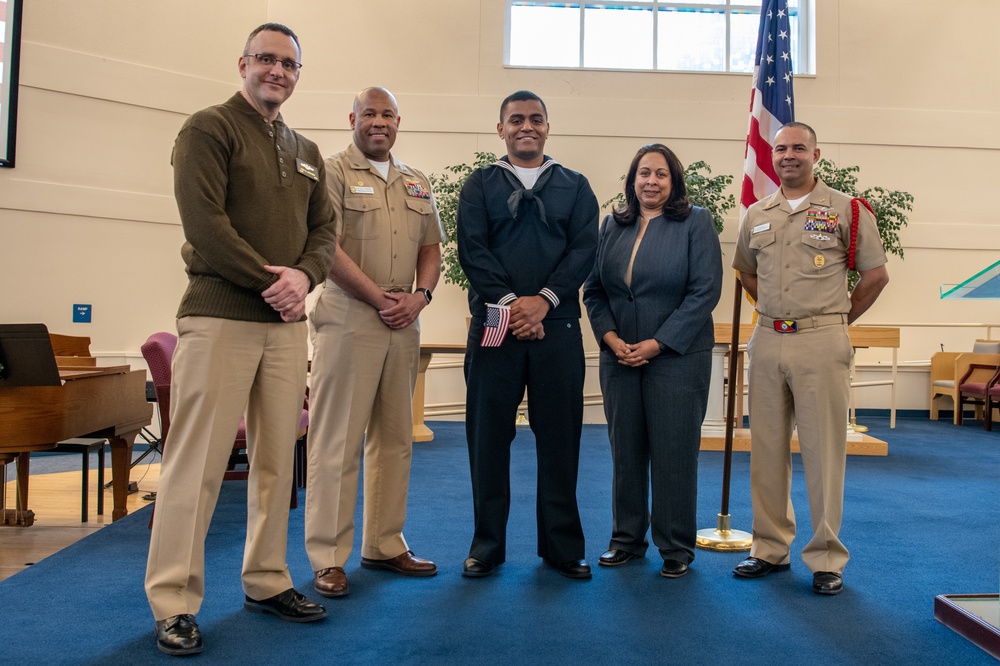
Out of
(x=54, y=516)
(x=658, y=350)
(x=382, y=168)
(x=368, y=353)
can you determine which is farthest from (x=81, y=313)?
(x=658, y=350)

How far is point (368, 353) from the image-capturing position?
2738mm

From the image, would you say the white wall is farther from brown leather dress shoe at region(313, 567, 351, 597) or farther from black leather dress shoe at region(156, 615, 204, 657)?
black leather dress shoe at region(156, 615, 204, 657)

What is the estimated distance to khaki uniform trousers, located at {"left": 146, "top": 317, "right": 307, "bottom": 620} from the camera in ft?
7.04

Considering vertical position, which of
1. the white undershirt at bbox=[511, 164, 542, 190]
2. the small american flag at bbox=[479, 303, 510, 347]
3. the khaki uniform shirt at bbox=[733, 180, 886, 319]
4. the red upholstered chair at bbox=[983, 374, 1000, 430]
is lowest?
the red upholstered chair at bbox=[983, 374, 1000, 430]

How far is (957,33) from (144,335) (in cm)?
875

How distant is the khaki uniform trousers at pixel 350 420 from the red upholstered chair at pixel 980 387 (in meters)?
6.95

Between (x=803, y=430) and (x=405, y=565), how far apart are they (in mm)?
1431

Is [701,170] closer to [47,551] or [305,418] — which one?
[305,418]

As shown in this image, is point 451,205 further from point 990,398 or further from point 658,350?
point 990,398

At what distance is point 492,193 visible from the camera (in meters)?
2.87

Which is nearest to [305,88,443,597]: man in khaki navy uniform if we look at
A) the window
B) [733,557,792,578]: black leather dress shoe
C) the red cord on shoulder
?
[733,557,792,578]: black leather dress shoe

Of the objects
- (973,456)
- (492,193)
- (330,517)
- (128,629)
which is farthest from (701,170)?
(128,629)

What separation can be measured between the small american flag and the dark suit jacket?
0.46 metres

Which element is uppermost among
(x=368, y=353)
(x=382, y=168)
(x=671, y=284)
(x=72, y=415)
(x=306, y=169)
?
(x=382, y=168)
